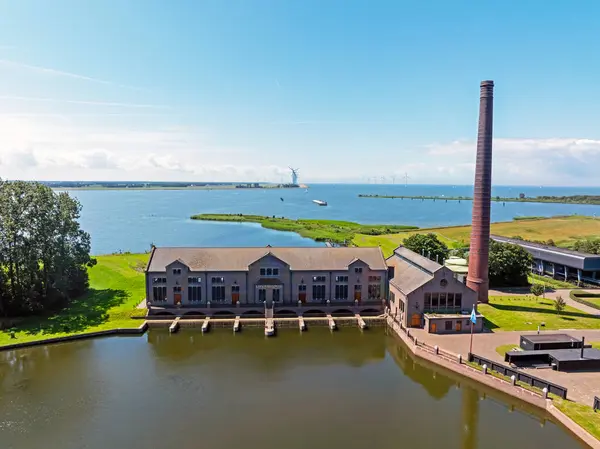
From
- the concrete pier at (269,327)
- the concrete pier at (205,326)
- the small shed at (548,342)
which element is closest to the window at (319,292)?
the concrete pier at (269,327)

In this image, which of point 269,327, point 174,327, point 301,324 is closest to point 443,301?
point 301,324

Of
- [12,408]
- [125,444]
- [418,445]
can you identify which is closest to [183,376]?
[125,444]

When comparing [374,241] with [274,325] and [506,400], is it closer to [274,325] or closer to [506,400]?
[274,325]

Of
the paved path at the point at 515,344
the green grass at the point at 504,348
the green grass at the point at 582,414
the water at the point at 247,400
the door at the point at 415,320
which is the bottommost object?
the water at the point at 247,400

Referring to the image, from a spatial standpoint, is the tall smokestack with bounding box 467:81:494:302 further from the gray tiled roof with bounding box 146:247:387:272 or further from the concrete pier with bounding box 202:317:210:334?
the concrete pier with bounding box 202:317:210:334

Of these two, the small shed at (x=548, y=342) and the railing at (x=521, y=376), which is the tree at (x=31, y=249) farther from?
the small shed at (x=548, y=342)

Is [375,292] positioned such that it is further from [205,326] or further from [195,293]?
[195,293]
